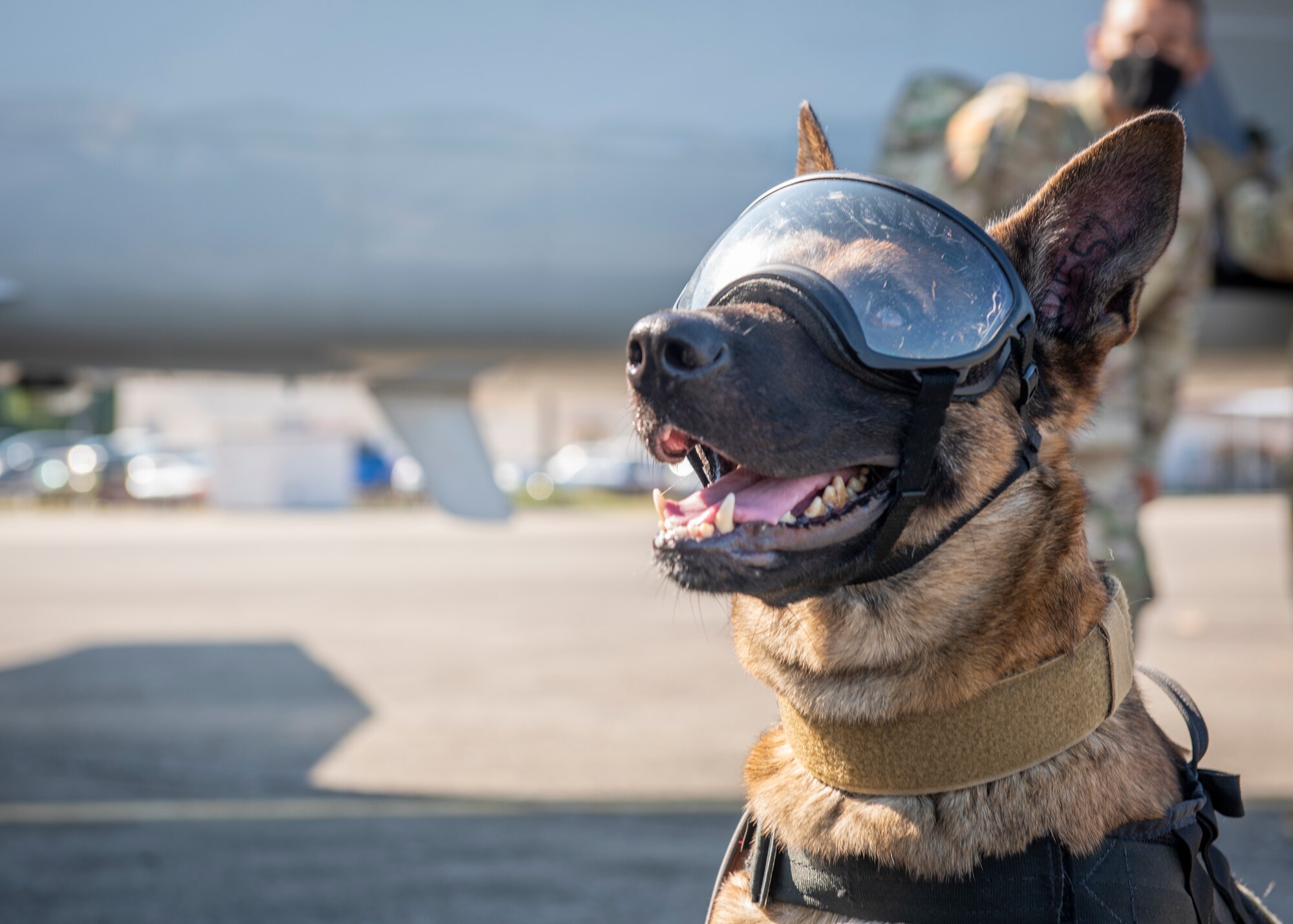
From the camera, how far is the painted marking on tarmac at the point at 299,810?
3.94 meters

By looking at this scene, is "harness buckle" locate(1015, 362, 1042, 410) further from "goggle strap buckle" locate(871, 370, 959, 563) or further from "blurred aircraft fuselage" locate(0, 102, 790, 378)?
"blurred aircraft fuselage" locate(0, 102, 790, 378)

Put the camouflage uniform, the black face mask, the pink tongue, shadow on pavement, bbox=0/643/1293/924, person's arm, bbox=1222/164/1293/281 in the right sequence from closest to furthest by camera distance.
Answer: the pink tongue → the camouflage uniform → the black face mask → shadow on pavement, bbox=0/643/1293/924 → person's arm, bbox=1222/164/1293/281

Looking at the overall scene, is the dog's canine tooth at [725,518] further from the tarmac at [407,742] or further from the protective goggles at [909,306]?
the tarmac at [407,742]

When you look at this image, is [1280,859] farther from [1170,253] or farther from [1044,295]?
[1044,295]

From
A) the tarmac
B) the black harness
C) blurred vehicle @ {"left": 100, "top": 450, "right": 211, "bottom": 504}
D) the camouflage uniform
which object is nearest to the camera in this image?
the black harness

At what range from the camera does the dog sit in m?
1.36

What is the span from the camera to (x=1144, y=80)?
2967 millimetres

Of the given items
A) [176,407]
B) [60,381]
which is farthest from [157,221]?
[176,407]

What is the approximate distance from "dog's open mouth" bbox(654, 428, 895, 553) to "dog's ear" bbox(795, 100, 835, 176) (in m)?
0.50

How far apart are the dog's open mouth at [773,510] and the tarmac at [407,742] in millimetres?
228

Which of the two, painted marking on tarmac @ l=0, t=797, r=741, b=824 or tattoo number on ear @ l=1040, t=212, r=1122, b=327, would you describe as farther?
painted marking on tarmac @ l=0, t=797, r=741, b=824

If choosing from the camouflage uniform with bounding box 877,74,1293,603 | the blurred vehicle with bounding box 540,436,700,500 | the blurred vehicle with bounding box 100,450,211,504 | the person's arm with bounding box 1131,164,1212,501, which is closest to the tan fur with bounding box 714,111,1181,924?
the camouflage uniform with bounding box 877,74,1293,603

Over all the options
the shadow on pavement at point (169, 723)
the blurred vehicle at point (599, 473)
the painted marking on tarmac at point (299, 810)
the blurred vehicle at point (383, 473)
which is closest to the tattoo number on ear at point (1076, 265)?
the painted marking on tarmac at point (299, 810)

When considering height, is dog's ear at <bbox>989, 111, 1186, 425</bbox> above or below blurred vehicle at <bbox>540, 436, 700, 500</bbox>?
above
